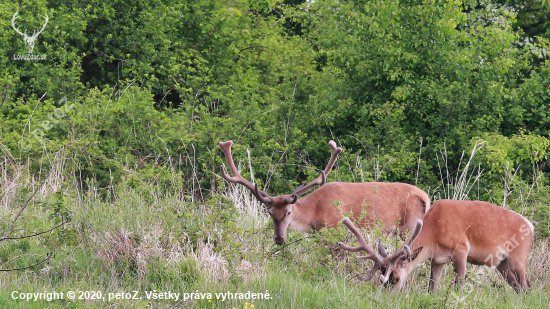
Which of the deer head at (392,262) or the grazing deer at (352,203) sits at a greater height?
the deer head at (392,262)

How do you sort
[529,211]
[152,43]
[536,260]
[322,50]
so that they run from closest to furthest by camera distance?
[536,260] → [529,211] → [322,50] → [152,43]

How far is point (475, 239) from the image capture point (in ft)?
23.5

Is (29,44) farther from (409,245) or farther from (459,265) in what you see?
(459,265)

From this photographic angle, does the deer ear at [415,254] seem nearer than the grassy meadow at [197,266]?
No

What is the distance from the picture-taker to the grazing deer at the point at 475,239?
6.99 meters

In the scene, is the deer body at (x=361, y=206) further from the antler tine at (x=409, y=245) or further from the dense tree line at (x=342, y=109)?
the antler tine at (x=409, y=245)

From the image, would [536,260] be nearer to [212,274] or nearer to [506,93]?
[212,274]

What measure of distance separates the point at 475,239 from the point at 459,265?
15.5 inches

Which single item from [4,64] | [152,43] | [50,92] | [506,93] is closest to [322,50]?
[506,93]

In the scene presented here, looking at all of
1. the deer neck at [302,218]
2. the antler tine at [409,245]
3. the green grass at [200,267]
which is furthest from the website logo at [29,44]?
the antler tine at [409,245]

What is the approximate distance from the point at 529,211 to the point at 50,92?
10033 millimetres

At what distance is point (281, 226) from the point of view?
810cm

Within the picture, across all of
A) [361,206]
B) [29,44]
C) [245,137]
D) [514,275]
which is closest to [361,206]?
[361,206]

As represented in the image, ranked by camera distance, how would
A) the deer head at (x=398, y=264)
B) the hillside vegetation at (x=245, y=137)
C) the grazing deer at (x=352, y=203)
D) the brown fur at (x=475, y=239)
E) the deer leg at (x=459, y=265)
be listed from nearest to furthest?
the deer head at (x=398, y=264) < the hillside vegetation at (x=245, y=137) < the deer leg at (x=459, y=265) < the brown fur at (x=475, y=239) < the grazing deer at (x=352, y=203)
